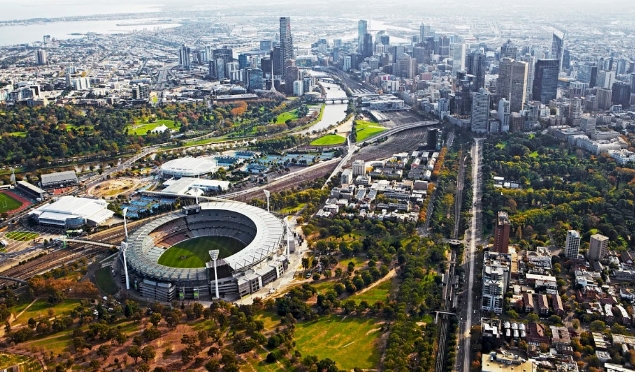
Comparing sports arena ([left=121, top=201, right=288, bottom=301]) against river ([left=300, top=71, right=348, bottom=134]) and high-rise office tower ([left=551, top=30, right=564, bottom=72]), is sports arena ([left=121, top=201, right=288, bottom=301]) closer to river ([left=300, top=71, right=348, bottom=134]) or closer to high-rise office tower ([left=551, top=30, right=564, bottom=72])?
river ([left=300, top=71, right=348, bottom=134])

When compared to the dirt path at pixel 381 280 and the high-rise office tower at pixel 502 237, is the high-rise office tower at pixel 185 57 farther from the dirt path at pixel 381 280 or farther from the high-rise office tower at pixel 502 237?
the high-rise office tower at pixel 502 237

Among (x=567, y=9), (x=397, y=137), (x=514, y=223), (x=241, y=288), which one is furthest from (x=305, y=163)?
(x=567, y=9)

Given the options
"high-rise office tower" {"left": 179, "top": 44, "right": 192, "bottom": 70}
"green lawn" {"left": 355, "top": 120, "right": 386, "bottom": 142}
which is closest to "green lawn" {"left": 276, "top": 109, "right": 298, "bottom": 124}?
"green lawn" {"left": 355, "top": 120, "right": 386, "bottom": 142}

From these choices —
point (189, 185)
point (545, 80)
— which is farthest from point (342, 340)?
point (545, 80)

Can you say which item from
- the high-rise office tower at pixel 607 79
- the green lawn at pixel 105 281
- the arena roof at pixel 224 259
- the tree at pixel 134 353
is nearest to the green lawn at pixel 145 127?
the arena roof at pixel 224 259

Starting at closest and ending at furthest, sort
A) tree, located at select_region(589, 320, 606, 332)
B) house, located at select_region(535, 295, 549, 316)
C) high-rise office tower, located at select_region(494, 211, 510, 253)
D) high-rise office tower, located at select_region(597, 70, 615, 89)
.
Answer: tree, located at select_region(589, 320, 606, 332)
house, located at select_region(535, 295, 549, 316)
high-rise office tower, located at select_region(494, 211, 510, 253)
high-rise office tower, located at select_region(597, 70, 615, 89)

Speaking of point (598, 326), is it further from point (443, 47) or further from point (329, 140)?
point (443, 47)

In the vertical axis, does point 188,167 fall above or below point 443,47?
below
